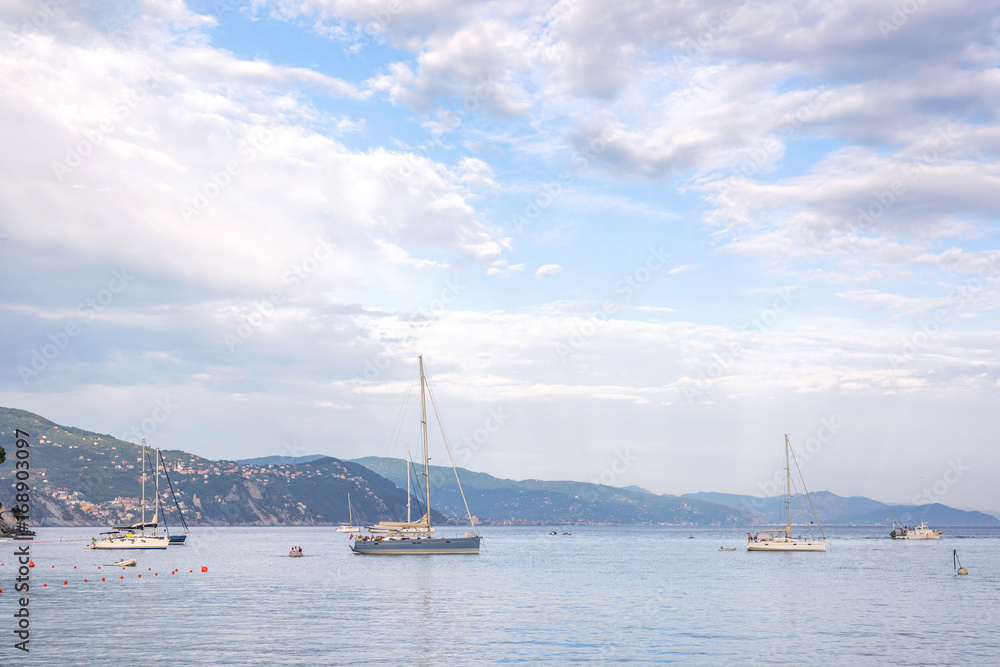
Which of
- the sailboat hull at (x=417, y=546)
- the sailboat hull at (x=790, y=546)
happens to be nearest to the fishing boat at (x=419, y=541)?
the sailboat hull at (x=417, y=546)

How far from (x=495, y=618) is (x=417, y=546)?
5751 cm

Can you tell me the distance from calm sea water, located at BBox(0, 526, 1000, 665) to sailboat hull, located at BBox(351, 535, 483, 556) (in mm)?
13833

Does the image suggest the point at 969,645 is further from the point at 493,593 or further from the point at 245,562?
the point at 245,562

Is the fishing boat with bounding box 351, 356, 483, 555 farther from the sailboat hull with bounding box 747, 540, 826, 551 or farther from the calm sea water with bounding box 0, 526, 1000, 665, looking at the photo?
the sailboat hull with bounding box 747, 540, 826, 551

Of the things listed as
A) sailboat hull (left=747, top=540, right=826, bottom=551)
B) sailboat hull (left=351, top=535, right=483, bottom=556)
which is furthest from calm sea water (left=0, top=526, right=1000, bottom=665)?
sailboat hull (left=747, top=540, right=826, bottom=551)

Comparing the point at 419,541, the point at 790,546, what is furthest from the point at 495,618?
the point at 790,546

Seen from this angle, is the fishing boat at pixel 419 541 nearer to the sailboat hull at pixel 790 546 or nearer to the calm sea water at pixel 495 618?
the calm sea water at pixel 495 618

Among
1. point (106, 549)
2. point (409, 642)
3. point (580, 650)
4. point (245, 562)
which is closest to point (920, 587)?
point (580, 650)

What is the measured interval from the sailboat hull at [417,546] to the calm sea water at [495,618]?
1383 centimetres

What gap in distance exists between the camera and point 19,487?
38.8 meters

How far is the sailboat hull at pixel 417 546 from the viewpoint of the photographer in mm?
104250

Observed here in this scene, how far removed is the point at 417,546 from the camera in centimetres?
10431

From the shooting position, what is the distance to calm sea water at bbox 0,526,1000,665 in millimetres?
36312

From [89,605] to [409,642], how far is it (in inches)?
1179
